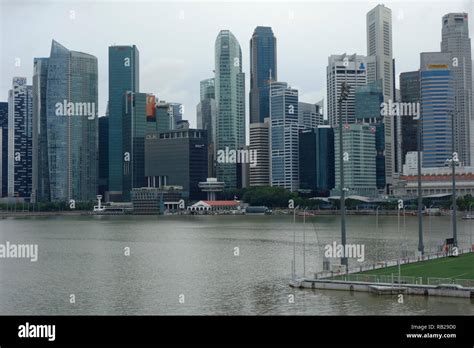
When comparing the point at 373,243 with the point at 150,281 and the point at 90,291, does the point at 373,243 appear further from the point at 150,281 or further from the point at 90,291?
the point at 90,291

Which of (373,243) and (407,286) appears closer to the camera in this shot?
(407,286)

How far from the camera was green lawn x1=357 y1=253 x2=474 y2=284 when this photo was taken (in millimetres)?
37250

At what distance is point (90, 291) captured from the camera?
40344mm

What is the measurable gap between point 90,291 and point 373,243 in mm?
39226

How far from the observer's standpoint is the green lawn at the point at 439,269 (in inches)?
1467
